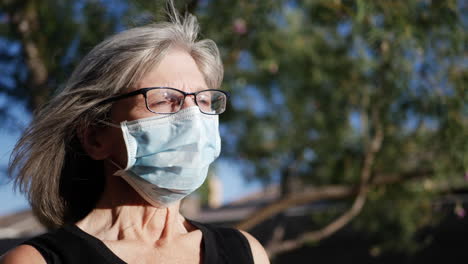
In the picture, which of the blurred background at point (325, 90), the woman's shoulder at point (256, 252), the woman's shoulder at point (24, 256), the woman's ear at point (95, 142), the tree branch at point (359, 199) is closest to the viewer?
the woman's shoulder at point (24, 256)

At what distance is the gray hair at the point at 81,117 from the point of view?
2088mm

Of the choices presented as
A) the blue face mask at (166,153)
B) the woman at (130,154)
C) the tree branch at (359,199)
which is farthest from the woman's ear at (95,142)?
the tree branch at (359,199)

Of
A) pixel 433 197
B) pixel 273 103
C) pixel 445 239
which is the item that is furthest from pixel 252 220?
pixel 445 239

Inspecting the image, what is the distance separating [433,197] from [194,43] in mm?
5068

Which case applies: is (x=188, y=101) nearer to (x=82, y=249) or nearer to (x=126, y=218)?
(x=126, y=218)

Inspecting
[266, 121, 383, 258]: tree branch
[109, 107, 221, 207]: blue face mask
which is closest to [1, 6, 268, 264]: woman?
[109, 107, 221, 207]: blue face mask

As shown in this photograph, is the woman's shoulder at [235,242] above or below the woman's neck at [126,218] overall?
below

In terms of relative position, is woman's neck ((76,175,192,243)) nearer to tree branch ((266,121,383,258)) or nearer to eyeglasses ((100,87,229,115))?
eyeglasses ((100,87,229,115))

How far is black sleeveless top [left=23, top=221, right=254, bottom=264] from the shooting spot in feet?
6.09

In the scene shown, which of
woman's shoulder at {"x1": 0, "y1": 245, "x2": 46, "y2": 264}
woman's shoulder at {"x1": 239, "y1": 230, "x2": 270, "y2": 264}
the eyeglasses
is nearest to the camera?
woman's shoulder at {"x1": 0, "y1": 245, "x2": 46, "y2": 264}

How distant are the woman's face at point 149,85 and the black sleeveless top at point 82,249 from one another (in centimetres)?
31

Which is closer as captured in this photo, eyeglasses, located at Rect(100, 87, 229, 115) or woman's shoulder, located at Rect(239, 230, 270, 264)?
eyeglasses, located at Rect(100, 87, 229, 115)

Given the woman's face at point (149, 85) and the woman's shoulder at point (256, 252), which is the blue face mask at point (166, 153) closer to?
the woman's face at point (149, 85)

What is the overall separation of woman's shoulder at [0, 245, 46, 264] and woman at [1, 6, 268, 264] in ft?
0.27
